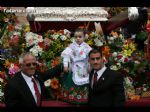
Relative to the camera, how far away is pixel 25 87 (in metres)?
4.77

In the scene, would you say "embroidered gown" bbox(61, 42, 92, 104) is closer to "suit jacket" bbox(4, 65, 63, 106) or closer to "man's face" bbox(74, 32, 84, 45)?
"man's face" bbox(74, 32, 84, 45)

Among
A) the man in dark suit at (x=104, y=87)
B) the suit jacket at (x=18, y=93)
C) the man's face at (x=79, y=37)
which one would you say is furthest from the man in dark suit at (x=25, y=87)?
the man's face at (x=79, y=37)

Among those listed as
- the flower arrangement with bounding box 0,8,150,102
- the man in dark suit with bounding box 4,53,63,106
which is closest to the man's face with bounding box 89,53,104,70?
the man in dark suit with bounding box 4,53,63,106

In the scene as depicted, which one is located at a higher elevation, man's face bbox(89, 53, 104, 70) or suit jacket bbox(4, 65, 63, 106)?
man's face bbox(89, 53, 104, 70)

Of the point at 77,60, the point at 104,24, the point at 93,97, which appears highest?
the point at 104,24

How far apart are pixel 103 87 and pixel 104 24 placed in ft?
9.70

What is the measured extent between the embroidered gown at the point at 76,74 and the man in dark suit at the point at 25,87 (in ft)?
3.42

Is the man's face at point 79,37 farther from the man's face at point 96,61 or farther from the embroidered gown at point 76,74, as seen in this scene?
the man's face at point 96,61

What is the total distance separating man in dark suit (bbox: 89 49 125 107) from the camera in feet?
15.8

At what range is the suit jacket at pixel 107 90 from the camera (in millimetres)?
4832

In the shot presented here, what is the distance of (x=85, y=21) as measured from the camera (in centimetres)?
774

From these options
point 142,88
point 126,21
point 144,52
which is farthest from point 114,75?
point 126,21

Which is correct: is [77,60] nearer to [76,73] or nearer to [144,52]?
[76,73]

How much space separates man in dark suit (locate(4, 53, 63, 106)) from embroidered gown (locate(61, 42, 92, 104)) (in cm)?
A: 104
